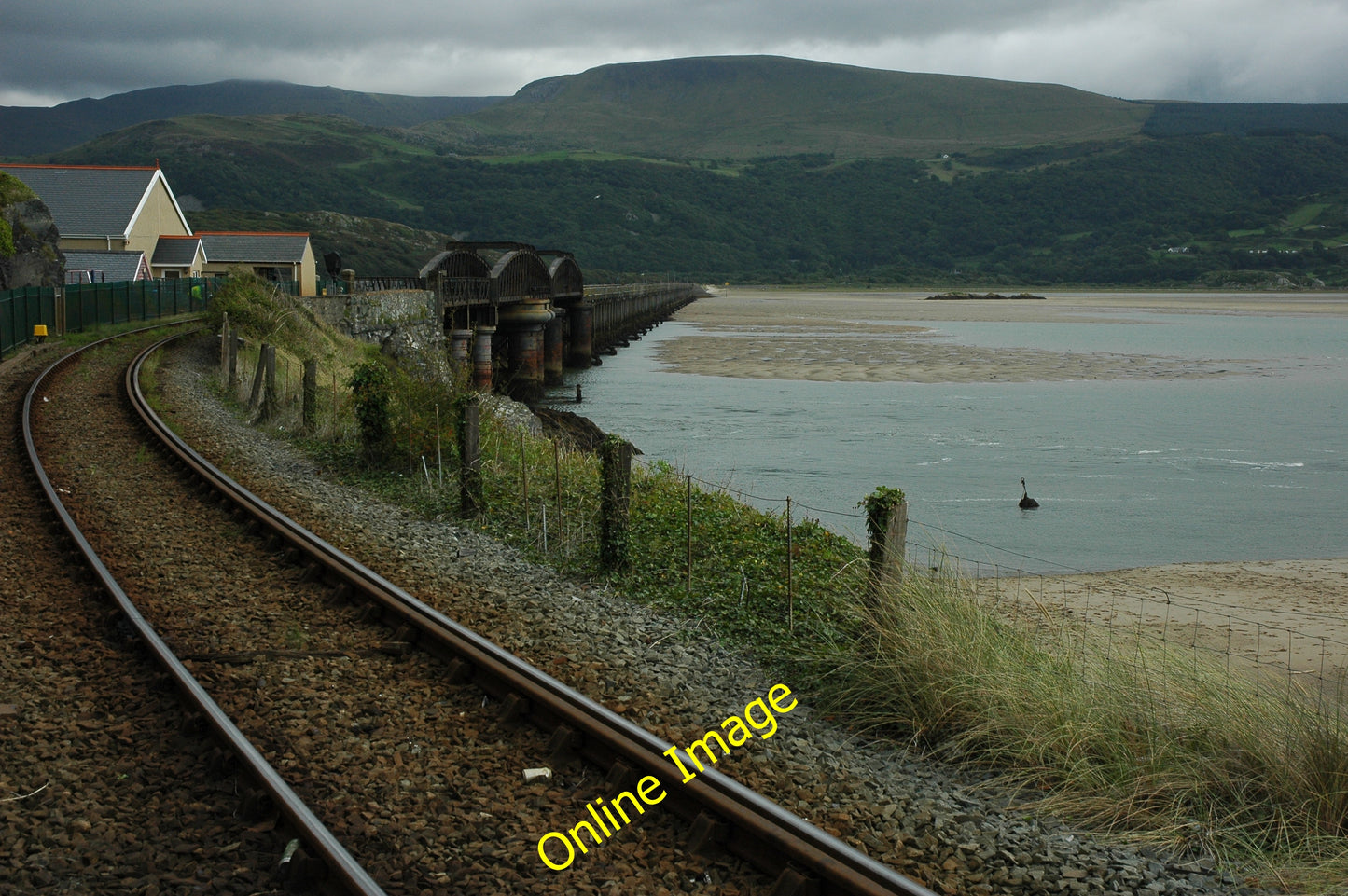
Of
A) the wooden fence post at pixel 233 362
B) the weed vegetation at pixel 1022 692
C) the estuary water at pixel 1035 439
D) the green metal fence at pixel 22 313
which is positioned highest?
the green metal fence at pixel 22 313

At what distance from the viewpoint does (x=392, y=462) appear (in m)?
15.4

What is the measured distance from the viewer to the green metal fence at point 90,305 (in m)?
29.1

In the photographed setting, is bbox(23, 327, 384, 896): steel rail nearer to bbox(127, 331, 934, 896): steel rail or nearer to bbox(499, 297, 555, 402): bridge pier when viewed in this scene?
bbox(127, 331, 934, 896): steel rail

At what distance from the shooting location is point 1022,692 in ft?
21.4

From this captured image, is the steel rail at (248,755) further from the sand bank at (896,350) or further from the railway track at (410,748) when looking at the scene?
the sand bank at (896,350)

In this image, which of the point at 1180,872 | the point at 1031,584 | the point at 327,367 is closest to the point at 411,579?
the point at 1180,872

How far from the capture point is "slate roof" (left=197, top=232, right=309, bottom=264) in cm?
5794

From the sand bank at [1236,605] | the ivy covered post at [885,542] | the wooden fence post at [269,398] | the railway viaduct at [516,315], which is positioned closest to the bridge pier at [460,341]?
the railway viaduct at [516,315]

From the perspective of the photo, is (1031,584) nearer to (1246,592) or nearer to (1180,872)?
(1246,592)

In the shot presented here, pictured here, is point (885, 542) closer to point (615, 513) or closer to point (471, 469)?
point (615, 513)

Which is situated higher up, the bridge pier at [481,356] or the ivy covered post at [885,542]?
the ivy covered post at [885,542]

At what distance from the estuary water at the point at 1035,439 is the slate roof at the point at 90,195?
78.3ft

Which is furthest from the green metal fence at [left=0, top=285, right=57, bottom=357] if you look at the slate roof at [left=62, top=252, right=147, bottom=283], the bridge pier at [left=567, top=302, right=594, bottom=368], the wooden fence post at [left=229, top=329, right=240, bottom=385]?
the bridge pier at [left=567, top=302, right=594, bottom=368]

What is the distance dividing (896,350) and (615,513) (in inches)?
1984
